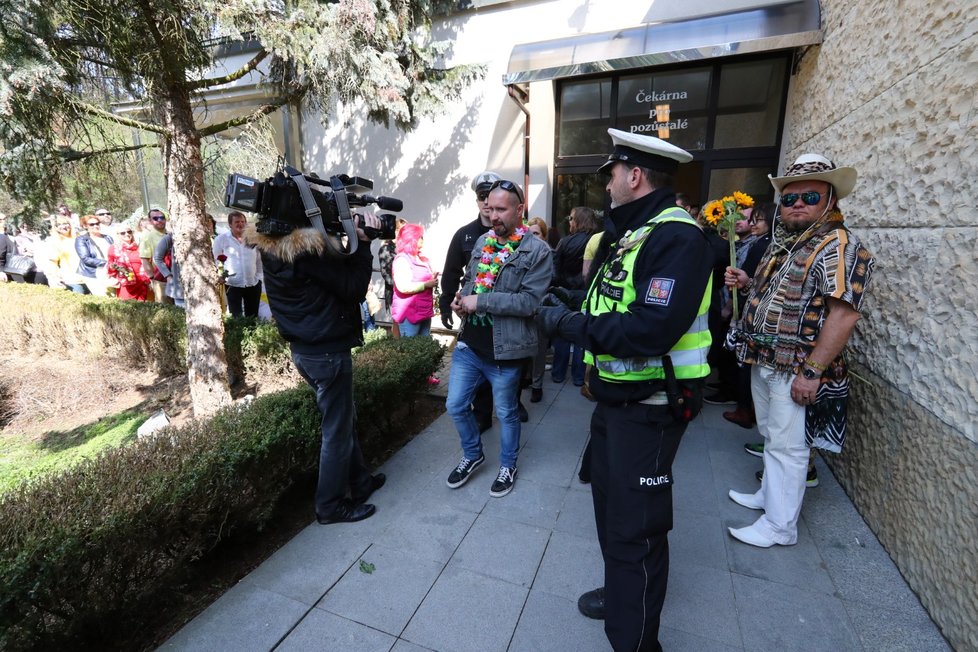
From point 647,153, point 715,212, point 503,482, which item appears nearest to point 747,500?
point 503,482

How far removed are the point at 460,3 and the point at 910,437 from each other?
25.4 ft

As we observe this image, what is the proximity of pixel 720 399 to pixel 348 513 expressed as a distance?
12.3 feet

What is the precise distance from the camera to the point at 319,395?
2607 millimetres

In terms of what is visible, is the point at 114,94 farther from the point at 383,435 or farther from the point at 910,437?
the point at 910,437

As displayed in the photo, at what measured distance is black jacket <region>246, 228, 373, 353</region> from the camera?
2.30 meters

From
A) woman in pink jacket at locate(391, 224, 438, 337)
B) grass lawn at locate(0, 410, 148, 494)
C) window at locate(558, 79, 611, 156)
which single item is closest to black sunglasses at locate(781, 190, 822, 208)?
woman in pink jacket at locate(391, 224, 438, 337)

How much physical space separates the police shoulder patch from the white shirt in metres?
6.16

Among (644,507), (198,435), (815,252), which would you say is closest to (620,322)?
(644,507)

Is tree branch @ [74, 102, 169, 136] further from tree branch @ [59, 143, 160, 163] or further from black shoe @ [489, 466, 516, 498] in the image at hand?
black shoe @ [489, 466, 516, 498]

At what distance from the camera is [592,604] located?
214cm

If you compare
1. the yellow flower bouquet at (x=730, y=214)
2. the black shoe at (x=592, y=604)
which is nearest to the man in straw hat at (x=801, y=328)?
the yellow flower bouquet at (x=730, y=214)

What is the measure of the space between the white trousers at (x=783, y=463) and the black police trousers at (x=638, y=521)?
112 centimetres

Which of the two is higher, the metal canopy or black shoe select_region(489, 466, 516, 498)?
the metal canopy

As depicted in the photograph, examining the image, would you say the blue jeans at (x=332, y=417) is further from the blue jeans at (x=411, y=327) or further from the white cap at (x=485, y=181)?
the blue jeans at (x=411, y=327)
